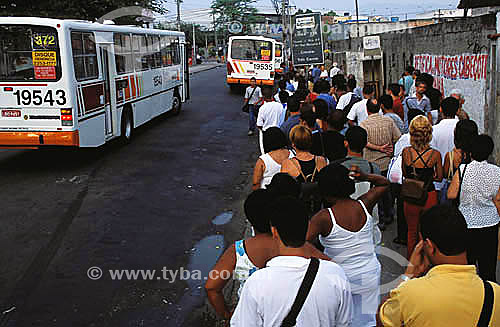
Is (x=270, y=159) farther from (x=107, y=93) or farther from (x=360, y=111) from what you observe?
(x=107, y=93)

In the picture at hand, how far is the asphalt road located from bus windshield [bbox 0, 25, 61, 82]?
6.35 ft

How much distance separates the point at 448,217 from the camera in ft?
8.34

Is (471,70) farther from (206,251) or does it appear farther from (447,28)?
(206,251)

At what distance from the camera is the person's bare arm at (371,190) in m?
3.95

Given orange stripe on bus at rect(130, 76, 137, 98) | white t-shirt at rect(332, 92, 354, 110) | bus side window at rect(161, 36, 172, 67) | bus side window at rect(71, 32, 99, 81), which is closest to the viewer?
white t-shirt at rect(332, 92, 354, 110)

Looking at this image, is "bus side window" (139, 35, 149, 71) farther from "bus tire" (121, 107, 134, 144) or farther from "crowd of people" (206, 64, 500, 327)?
"crowd of people" (206, 64, 500, 327)

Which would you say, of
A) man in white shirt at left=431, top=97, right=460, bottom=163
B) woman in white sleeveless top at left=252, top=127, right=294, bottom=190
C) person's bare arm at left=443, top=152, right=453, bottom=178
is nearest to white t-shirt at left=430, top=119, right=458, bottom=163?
man in white shirt at left=431, top=97, right=460, bottom=163

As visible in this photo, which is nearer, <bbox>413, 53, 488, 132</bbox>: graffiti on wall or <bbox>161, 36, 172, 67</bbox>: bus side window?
<bbox>413, 53, 488, 132</bbox>: graffiti on wall

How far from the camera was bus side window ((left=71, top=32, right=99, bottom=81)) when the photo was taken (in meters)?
10.8

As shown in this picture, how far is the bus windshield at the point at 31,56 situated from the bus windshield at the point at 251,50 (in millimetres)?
18884

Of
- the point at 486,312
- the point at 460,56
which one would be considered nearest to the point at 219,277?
the point at 486,312

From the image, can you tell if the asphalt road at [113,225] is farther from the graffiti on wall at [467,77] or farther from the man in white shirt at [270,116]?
the graffiti on wall at [467,77]

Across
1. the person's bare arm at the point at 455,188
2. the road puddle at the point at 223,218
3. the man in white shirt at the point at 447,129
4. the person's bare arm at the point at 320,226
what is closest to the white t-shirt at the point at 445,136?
the man in white shirt at the point at 447,129

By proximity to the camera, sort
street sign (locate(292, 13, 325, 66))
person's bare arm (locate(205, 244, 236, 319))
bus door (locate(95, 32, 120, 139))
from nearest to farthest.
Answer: person's bare arm (locate(205, 244, 236, 319))
bus door (locate(95, 32, 120, 139))
street sign (locate(292, 13, 325, 66))
